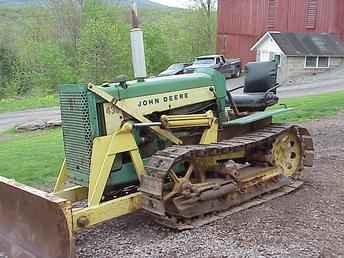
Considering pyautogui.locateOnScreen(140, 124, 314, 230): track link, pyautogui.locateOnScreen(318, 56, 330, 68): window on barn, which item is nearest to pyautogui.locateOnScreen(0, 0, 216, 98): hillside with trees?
pyautogui.locateOnScreen(318, 56, 330, 68): window on barn

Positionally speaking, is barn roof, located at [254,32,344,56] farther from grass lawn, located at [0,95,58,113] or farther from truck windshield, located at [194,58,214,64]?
grass lawn, located at [0,95,58,113]

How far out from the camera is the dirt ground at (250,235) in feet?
16.7

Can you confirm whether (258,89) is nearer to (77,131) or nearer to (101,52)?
(77,131)

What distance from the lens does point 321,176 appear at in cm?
771

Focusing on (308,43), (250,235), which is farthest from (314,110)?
(308,43)

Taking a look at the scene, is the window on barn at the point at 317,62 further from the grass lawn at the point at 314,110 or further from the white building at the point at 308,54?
the grass lawn at the point at 314,110

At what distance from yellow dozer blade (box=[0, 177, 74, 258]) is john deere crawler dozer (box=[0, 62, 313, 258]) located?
0.01 metres

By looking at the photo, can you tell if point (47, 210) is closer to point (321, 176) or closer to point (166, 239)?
point (166, 239)

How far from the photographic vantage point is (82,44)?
31.7 meters

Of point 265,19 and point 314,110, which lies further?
point 265,19

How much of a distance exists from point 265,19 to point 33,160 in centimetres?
2931

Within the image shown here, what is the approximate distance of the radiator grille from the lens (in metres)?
5.69

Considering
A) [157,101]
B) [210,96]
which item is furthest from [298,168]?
[157,101]

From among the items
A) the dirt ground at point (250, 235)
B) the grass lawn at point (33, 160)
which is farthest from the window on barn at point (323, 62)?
the dirt ground at point (250, 235)
